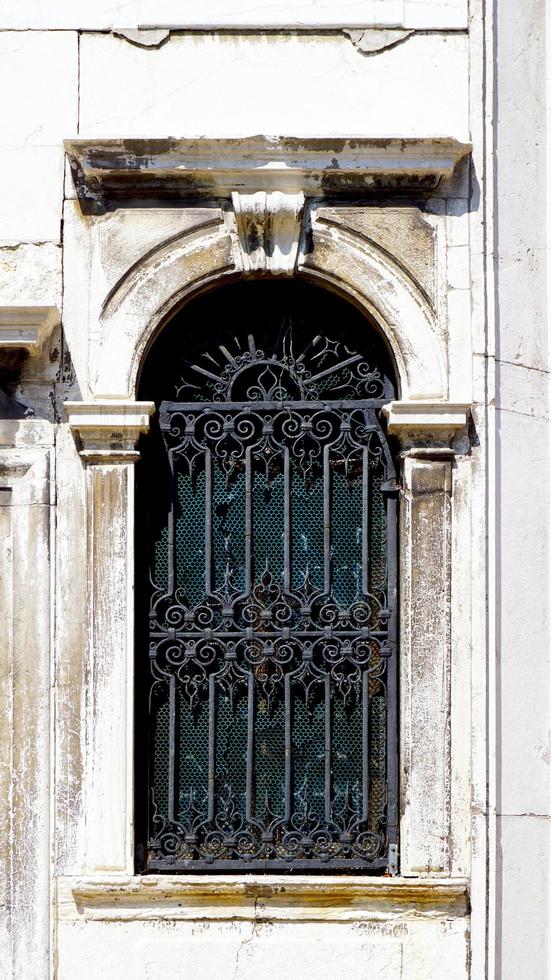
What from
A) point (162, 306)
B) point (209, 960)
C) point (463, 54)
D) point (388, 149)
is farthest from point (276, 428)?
point (209, 960)

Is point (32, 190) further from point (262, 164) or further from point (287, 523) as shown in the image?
point (287, 523)

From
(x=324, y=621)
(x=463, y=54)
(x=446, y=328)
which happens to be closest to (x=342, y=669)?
(x=324, y=621)

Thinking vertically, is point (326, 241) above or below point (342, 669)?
above

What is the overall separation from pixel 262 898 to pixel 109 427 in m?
1.97

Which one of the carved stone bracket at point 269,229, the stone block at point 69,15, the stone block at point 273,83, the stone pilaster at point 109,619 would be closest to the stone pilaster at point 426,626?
the carved stone bracket at point 269,229

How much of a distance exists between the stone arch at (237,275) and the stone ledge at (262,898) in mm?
1940

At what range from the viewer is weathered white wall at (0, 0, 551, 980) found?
5637mm

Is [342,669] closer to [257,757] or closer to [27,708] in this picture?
[257,757]

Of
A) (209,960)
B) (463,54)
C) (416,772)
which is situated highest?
(463,54)

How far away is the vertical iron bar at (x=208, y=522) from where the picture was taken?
19.2 feet

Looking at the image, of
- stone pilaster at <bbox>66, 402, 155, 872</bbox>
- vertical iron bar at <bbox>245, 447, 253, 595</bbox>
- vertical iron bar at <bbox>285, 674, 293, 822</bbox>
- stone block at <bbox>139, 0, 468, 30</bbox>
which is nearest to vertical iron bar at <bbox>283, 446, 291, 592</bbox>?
vertical iron bar at <bbox>245, 447, 253, 595</bbox>

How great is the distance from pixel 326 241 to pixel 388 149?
1.46 ft

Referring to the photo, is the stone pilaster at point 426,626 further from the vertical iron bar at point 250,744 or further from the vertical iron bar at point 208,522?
the vertical iron bar at point 208,522

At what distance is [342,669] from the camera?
5.83m
